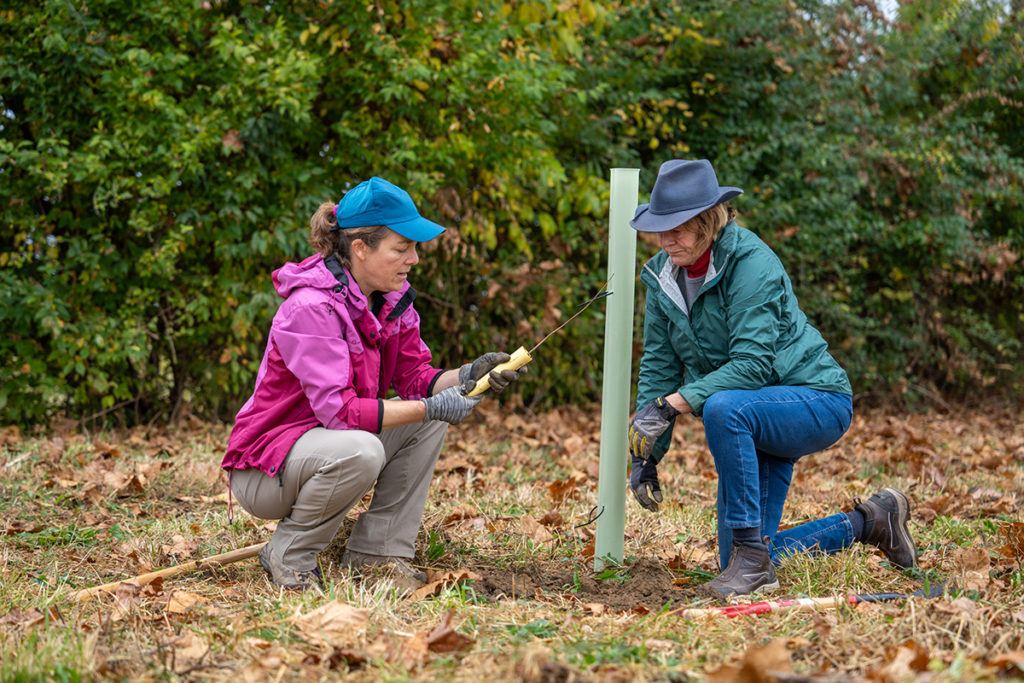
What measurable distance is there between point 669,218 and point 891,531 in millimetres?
1460

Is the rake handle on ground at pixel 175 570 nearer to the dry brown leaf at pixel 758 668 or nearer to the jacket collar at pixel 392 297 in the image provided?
the jacket collar at pixel 392 297

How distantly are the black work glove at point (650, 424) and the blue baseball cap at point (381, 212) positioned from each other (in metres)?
0.99

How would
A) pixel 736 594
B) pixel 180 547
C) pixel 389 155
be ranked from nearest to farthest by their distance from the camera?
1. pixel 736 594
2. pixel 180 547
3. pixel 389 155

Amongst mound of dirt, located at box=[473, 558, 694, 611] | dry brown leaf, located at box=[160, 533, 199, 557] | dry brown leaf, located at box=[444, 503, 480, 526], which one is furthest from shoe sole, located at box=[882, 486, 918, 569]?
dry brown leaf, located at box=[160, 533, 199, 557]

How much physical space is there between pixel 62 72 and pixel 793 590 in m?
5.69

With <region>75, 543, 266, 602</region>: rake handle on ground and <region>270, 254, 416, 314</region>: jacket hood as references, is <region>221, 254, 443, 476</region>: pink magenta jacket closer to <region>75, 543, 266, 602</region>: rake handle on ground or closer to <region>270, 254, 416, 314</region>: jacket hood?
<region>270, 254, 416, 314</region>: jacket hood

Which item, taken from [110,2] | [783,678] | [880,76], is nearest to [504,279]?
[110,2]

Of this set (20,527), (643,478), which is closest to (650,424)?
(643,478)

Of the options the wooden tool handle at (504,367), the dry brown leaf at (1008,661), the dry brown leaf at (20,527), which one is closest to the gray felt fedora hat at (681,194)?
the wooden tool handle at (504,367)

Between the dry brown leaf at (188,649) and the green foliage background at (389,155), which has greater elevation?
the green foliage background at (389,155)

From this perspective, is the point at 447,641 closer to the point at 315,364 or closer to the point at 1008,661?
the point at 315,364

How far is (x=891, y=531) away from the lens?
3424 mm

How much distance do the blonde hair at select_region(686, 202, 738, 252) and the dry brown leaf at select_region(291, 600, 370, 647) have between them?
173cm

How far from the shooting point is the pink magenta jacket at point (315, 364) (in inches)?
123
